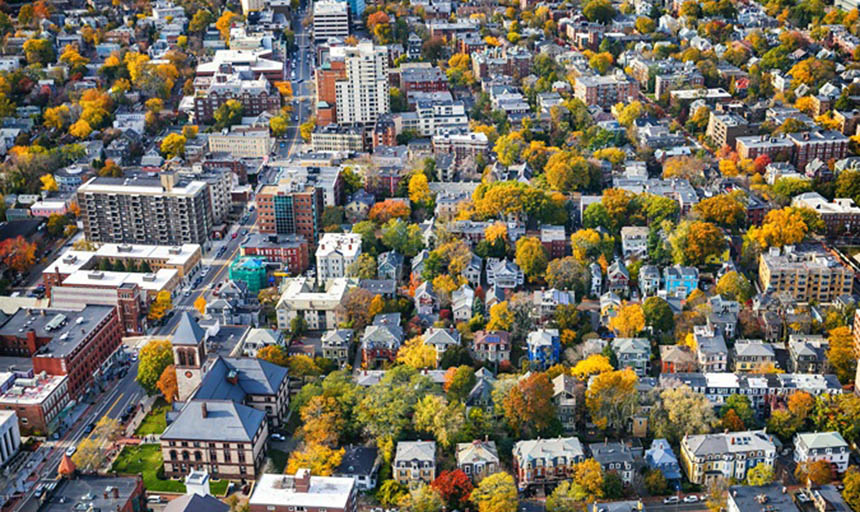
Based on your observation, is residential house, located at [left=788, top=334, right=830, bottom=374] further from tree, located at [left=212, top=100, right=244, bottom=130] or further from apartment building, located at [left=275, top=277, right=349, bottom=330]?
tree, located at [left=212, top=100, right=244, bottom=130]

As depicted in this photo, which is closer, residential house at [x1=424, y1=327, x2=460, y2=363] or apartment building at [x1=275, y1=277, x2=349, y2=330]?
residential house at [x1=424, y1=327, x2=460, y2=363]

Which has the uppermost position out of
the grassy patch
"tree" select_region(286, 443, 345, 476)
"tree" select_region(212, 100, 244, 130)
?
"tree" select_region(212, 100, 244, 130)

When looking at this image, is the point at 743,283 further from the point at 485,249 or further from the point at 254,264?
the point at 254,264

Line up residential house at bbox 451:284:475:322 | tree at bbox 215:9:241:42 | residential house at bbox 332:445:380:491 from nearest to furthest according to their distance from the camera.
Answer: residential house at bbox 332:445:380:491, residential house at bbox 451:284:475:322, tree at bbox 215:9:241:42

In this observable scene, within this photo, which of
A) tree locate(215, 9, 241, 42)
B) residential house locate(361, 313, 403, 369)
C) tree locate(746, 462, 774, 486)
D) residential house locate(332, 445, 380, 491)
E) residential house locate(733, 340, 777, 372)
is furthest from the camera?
tree locate(215, 9, 241, 42)

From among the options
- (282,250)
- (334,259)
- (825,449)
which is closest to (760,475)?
(825,449)

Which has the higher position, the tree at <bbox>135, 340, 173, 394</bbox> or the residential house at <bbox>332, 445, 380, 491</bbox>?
the tree at <bbox>135, 340, 173, 394</bbox>

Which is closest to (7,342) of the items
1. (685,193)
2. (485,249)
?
(485,249)

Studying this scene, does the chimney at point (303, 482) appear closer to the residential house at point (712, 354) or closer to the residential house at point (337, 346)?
the residential house at point (337, 346)

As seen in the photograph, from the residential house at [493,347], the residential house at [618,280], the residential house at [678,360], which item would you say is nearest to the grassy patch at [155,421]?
the residential house at [493,347]

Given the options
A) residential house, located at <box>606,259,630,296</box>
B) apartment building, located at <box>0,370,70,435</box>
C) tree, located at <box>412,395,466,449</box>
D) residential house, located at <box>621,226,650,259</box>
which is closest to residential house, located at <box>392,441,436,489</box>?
tree, located at <box>412,395,466,449</box>
